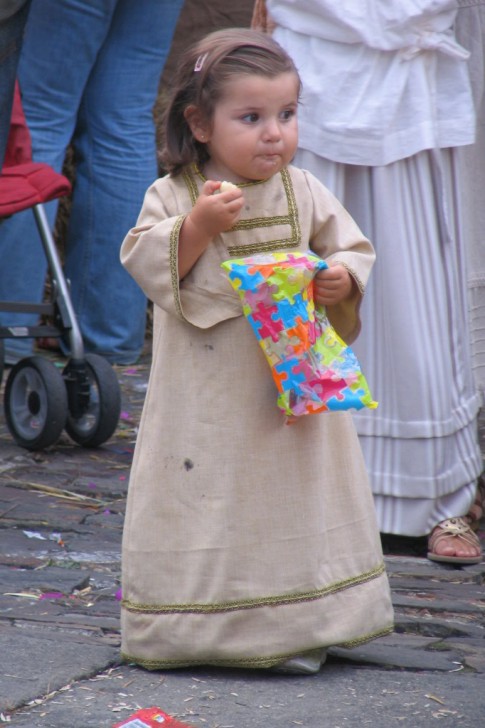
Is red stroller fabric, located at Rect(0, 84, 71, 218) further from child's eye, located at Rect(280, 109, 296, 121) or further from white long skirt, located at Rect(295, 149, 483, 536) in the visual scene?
child's eye, located at Rect(280, 109, 296, 121)

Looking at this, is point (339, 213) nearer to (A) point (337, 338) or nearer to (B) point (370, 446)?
(A) point (337, 338)

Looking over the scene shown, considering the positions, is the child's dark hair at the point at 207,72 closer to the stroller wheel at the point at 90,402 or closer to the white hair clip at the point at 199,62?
the white hair clip at the point at 199,62

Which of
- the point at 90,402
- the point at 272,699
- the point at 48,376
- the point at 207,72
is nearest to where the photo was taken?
the point at 272,699

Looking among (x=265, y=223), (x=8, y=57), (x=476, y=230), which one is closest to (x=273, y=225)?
(x=265, y=223)

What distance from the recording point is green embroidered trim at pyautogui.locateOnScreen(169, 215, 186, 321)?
2379 mm

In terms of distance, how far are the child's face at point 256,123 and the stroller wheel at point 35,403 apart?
1.84 metres

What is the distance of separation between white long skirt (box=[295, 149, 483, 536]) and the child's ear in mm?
863

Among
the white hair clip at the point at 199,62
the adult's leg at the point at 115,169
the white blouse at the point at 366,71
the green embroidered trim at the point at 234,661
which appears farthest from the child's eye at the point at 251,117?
the adult's leg at the point at 115,169

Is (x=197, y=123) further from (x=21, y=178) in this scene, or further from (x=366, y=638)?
(x=21, y=178)

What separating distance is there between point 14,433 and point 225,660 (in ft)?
6.58

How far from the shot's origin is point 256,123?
2381 mm

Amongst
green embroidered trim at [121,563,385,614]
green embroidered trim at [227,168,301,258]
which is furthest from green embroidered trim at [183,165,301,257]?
green embroidered trim at [121,563,385,614]

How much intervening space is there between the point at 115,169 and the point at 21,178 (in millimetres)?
1316

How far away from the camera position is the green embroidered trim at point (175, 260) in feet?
7.80
